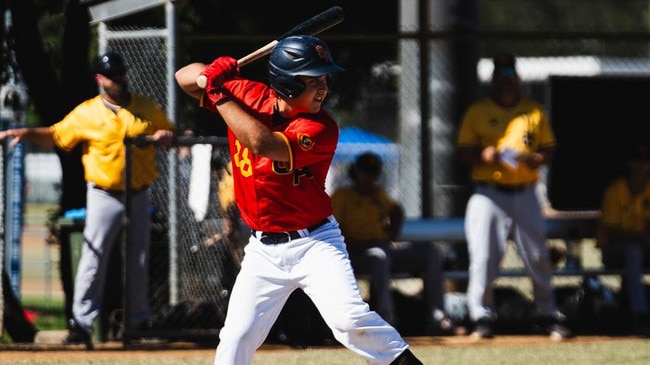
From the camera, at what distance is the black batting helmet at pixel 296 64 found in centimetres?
591

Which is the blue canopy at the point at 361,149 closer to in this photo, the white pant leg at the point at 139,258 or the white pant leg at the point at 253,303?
the white pant leg at the point at 139,258

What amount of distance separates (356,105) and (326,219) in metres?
7.17

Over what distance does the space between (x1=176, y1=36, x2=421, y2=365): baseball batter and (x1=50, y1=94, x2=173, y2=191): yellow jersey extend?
3050 mm

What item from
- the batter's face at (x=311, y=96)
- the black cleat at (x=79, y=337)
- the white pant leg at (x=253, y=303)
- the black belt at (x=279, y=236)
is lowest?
the black cleat at (x=79, y=337)

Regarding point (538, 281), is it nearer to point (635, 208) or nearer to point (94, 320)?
point (635, 208)

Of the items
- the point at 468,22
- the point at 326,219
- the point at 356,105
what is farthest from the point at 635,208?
the point at 326,219

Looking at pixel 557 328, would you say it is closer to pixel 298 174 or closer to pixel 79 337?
pixel 79 337

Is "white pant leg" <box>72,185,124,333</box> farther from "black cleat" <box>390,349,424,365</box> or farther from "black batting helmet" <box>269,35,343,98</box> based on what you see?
"black cleat" <box>390,349,424,365</box>

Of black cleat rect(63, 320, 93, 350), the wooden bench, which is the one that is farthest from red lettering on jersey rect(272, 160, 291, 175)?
the wooden bench

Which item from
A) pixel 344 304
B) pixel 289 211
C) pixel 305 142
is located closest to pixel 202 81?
pixel 305 142

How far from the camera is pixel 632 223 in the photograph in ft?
34.9

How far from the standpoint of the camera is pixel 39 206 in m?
26.4

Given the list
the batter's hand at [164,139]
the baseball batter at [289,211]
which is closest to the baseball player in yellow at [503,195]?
the batter's hand at [164,139]

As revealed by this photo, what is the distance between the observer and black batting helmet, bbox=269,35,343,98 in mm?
5914
